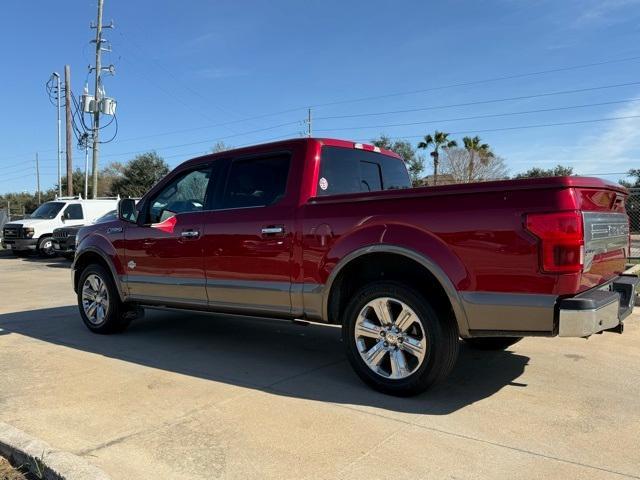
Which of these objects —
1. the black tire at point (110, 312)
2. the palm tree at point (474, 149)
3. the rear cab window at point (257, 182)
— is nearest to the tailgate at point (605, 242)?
the rear cab window at point (257, 182)

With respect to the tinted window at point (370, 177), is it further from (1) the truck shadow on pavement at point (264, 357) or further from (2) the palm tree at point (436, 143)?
(2) the palm tree at point (436, 143)

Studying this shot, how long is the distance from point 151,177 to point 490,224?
47.7 m

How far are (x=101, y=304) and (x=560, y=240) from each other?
5354 mm

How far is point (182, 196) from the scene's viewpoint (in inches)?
234

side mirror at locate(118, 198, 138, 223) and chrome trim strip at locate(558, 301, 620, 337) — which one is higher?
side mirror at locate(118, 198, 138, 223)

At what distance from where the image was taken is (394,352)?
13.9 feet

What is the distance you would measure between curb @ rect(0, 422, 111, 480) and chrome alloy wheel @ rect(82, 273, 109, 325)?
317 centimetres

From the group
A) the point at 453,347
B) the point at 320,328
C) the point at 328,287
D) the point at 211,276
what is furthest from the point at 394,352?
the point at 320,328

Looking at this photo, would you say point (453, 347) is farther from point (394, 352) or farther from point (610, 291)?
point (610, 291)

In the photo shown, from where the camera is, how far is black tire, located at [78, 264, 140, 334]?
21.5 ft

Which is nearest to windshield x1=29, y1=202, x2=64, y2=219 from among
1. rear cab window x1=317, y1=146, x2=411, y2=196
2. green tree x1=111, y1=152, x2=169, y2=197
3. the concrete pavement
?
the concrete pavement

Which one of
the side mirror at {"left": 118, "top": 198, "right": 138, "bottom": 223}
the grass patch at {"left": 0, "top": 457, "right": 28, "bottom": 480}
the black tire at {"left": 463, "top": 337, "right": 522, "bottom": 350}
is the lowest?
the grass patch at {"left": 0, "top": 457, "right": 28, "bottom": 480}

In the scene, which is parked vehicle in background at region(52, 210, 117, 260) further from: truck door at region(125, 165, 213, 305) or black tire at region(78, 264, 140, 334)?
truck door at region(125, 165, 213, 305)

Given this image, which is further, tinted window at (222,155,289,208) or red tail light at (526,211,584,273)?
tinted window at (222,155,289,208)
